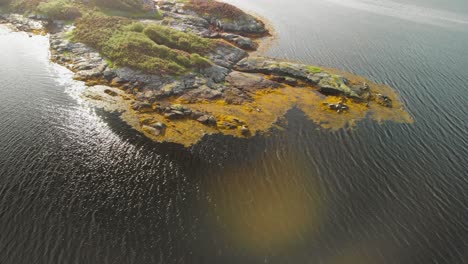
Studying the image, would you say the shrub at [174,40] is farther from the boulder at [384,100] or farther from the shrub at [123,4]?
the boulder at [384,100]

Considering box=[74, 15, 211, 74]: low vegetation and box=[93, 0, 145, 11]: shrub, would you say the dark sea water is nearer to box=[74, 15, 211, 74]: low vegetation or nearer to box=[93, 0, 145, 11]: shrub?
box=[74, 15, 211, 74]: low vegetation

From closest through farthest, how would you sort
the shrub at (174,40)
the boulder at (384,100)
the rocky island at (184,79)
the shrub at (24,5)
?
1. the rocky island at (184,79)
2. the boulder at (384,100)
3. the shrub at (174,40)
4. the shrub at (24,5)

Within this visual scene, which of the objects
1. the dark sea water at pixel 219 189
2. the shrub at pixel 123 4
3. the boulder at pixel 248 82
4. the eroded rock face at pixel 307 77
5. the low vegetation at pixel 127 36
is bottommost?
the dark sea water at pixel 219 189

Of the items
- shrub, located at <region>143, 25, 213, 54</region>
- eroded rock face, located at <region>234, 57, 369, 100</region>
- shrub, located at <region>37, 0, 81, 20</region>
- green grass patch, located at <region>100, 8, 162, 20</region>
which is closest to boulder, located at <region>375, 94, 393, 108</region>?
eroded rock face, located at <region>234, 57, 369, 100</region>

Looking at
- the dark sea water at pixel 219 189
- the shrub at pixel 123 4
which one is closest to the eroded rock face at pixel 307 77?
the dark sea water at pixel 219 189

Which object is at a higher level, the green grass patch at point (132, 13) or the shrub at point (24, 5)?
the green grass patch at point (132, 13)
